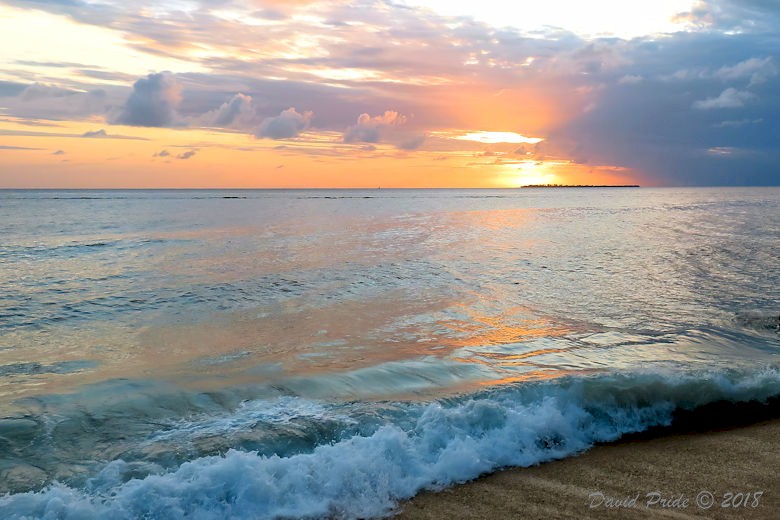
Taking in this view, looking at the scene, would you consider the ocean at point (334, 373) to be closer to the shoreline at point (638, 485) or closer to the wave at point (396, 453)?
the wave at point (396, 453)

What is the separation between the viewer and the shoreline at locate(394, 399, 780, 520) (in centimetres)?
519

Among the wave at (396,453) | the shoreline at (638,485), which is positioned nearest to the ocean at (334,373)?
the wave at (396,453)

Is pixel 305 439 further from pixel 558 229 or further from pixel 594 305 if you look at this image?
pixel 558 229

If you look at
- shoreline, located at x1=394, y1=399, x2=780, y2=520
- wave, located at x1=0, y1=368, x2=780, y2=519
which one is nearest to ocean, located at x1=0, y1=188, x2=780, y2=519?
wave, located at x1=0, y1=368, x2=780, y2=519

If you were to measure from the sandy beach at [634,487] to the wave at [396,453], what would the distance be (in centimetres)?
28

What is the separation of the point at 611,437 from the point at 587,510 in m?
2.02

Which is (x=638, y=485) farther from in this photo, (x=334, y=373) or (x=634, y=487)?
(x=334, y=373)

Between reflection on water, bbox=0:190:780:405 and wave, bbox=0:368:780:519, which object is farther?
reflection on water, bbox=0:190:780:405

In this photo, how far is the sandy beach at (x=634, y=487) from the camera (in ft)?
17.0

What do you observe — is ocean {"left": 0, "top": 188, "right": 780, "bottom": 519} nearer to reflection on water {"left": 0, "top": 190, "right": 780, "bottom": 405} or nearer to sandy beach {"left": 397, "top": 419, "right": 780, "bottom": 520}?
reflection on water {"left": 0, "top": 190, "right": 780, "bottom": 405}

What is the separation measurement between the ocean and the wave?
0.08 ft

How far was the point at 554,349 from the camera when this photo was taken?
1060 cm

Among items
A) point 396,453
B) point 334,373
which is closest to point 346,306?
point 334,373

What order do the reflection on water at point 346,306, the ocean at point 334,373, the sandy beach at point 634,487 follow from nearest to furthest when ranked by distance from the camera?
the sandy beach at point 634,487
the ocean at point 334,373
the reflection on water at point 346,306
